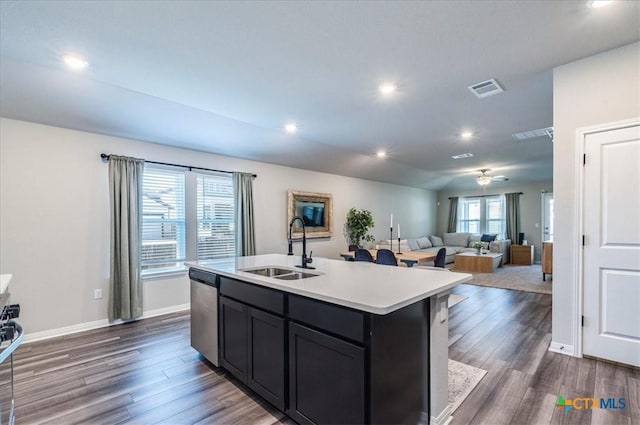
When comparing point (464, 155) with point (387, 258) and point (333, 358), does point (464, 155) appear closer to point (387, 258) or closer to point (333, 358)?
point (387, 258)

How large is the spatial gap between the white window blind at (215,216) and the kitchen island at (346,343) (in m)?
2.80

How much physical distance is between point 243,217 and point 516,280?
5950 mm

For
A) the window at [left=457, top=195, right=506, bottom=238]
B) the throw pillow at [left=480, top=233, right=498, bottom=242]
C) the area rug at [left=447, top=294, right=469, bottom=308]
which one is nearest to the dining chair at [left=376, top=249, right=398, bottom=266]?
the area rug at [left=447, top=294, right=469, bottom=308]

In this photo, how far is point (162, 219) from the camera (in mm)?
4539

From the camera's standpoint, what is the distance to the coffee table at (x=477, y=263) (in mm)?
7637

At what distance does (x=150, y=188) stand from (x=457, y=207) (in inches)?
400

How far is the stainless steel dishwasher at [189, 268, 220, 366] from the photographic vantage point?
8.83 ft

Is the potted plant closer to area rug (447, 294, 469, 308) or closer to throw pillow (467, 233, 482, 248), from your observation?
area rug (447, 294, 469, 308)

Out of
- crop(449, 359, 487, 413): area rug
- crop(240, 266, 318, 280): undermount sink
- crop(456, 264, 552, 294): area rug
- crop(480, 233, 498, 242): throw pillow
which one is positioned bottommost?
crop(456, 264, 552, 294): area rug

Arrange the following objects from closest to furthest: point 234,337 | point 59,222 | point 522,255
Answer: point 234,337, point 59,222, point 522,255

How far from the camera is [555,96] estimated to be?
295cm

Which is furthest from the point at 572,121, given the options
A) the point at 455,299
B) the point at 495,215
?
the point at 495,215

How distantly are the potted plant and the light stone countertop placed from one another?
190 inches

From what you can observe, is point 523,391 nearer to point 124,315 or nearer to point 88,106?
point 124,315
